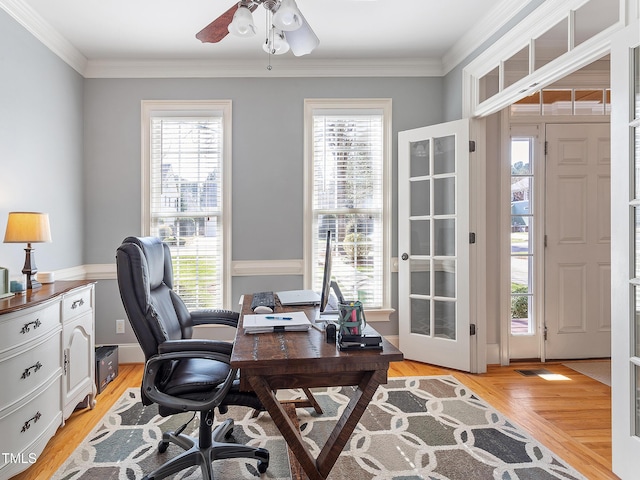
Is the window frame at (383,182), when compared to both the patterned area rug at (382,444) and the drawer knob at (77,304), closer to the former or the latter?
the patterned area rug at (382,444)

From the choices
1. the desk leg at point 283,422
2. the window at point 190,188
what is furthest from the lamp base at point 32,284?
the desk leg at point 283,422

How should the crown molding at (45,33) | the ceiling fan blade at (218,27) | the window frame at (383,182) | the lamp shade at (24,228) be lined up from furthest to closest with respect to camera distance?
the window frame at (383,182)
the crown molding at (45,33)
the lamp shade at (24,228)
the ceiling fan blade at (218,27)

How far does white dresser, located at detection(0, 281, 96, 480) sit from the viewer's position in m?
1.95

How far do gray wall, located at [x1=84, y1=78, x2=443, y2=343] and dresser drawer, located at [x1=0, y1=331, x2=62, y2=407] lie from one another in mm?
1508

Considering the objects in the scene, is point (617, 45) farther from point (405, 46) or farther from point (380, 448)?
point (380, 448)

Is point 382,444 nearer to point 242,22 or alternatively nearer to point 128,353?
point 242,22

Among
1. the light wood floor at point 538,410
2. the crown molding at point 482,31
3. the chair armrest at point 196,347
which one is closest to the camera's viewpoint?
the chair armrest at point 196,347

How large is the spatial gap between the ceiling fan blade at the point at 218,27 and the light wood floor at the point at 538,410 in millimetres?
2331

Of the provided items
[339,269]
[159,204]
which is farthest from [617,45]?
[159,204]

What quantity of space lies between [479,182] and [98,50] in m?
3.41

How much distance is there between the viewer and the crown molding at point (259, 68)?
381cm

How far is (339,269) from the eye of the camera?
156 inches

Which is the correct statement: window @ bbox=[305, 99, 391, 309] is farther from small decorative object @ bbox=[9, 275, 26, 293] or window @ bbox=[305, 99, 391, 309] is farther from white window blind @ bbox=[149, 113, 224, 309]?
small decorative object @ bbox=[9, 275, 26, 293]

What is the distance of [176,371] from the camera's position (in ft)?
6.36
